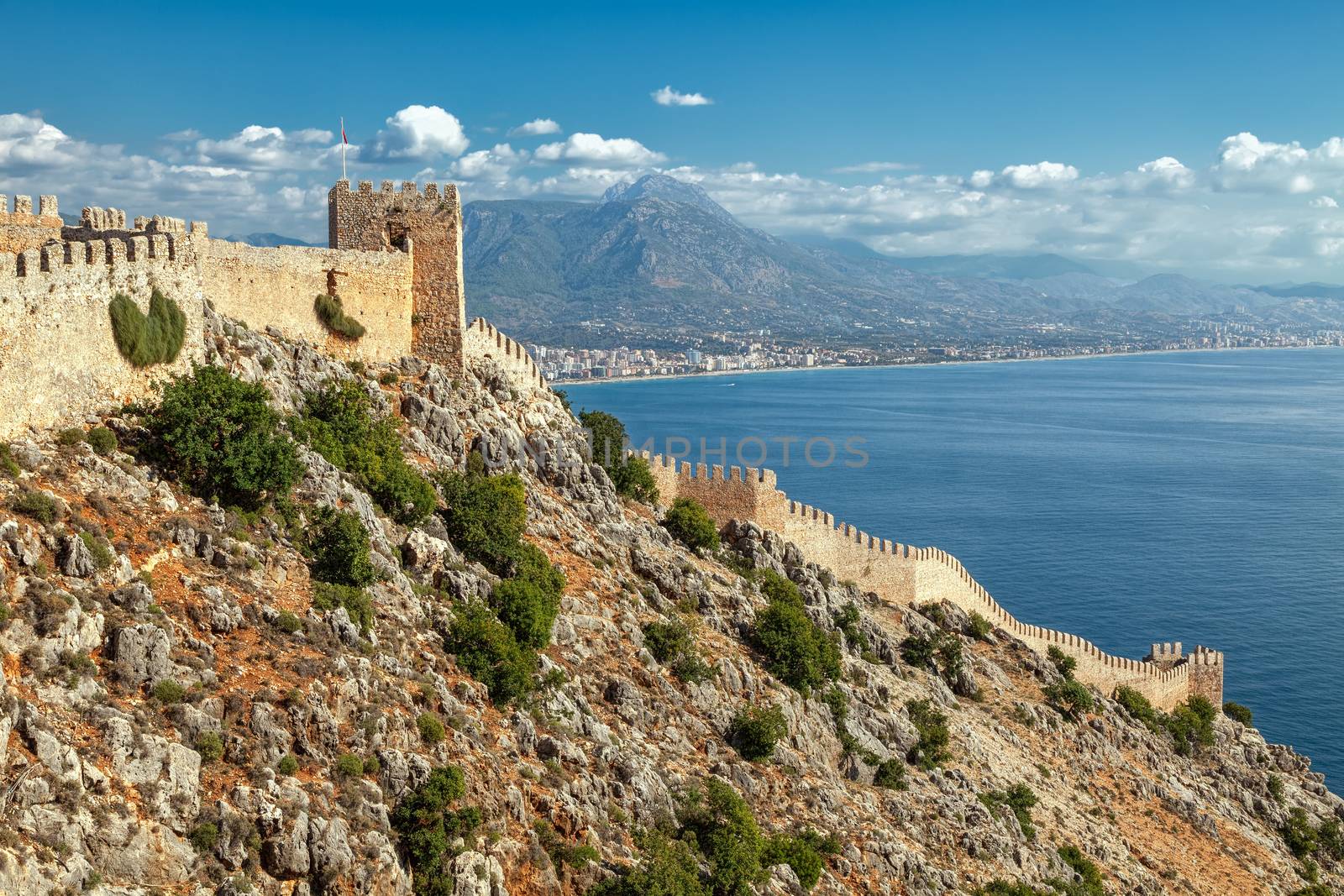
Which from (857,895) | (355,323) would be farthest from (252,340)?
(857,895)

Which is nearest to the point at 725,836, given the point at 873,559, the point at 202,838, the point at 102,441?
the point at 202,838

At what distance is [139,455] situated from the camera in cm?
1909

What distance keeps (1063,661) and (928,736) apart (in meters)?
11.6

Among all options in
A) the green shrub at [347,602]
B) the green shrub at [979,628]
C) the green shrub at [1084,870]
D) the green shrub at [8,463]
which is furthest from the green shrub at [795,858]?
the green shrub at [979,628]

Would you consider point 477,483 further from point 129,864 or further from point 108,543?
point 129,864

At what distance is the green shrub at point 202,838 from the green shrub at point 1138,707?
111 ft

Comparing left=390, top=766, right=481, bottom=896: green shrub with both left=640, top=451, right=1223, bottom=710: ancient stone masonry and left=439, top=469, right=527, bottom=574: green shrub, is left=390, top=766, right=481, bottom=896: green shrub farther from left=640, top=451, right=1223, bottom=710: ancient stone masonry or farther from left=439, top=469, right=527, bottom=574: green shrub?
left=640, top=451, right=1223, bottom=710: ancient stone masonry

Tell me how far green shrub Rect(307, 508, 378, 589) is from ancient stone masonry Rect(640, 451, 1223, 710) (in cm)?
1732

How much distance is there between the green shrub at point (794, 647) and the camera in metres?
28.9

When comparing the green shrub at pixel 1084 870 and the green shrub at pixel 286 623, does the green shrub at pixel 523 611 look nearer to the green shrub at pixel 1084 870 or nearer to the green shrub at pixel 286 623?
the green shrub at pixel 286 623

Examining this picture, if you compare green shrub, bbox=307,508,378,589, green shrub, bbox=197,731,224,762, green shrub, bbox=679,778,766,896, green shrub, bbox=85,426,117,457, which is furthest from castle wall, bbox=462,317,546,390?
green shrub, bbox=197,731,224,762

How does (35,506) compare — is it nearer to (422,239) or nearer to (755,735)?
(755,735)

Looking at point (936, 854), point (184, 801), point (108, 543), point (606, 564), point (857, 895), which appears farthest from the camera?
point (606, 564)

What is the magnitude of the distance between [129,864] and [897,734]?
67.6 feet
